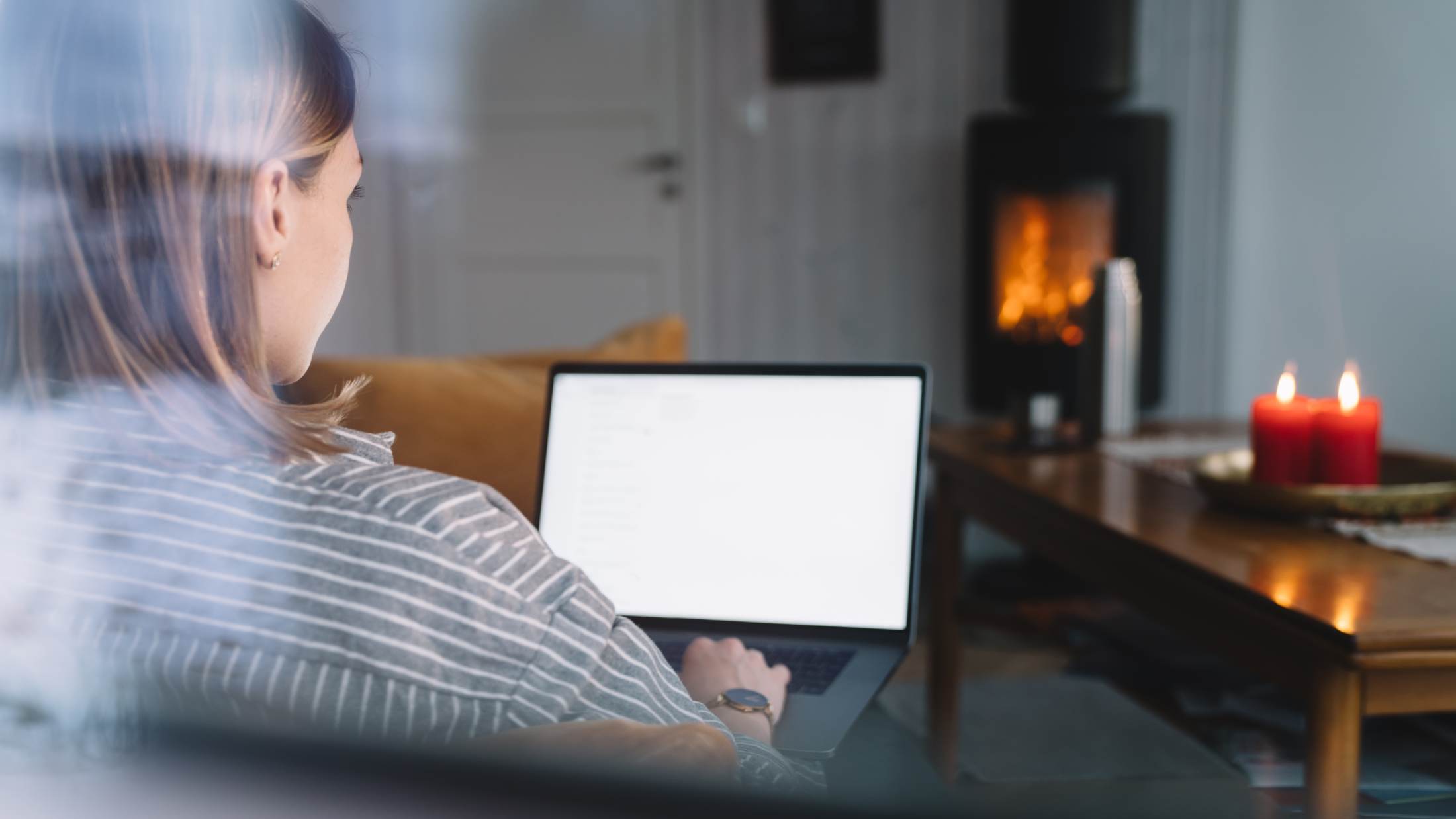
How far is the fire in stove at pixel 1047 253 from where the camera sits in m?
3.00

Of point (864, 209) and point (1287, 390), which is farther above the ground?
point (864, 209)

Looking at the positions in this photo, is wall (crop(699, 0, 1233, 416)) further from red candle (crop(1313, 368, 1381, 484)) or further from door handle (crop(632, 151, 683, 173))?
red candle (crop(1313, 368, 1381, 484))

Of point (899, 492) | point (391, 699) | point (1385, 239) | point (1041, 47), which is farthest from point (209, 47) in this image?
point (1041, 47)

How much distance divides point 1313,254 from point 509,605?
9.33 feet

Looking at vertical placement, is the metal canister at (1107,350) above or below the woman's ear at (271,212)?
below

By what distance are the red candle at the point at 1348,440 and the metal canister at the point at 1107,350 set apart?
0.44 meters

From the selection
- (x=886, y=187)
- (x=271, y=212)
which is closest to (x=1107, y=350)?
(x=271, y=212)

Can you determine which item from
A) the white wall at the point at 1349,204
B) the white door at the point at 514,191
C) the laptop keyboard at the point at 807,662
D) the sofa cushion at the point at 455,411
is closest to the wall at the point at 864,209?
the white wall at the point at 1349,204

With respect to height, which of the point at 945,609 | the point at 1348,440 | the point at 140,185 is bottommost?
the point at 945,609

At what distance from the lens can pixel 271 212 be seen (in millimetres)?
365

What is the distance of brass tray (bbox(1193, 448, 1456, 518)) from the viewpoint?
96 cm

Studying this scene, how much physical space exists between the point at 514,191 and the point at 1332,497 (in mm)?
717

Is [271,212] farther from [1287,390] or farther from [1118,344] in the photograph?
[1118,344]

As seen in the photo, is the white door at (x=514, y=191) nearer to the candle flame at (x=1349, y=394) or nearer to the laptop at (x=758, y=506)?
the laptop at (x=758, y=506)
